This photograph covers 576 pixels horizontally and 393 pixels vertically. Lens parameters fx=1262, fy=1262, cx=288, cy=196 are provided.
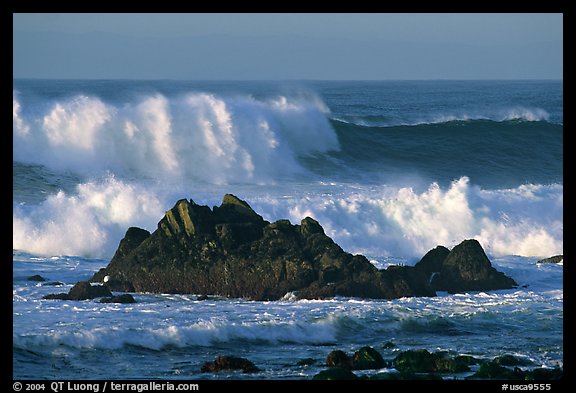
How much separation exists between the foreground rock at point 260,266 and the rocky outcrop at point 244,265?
2cm

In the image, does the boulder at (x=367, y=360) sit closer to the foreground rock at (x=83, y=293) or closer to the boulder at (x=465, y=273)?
the boulder at (x=465, y=273)

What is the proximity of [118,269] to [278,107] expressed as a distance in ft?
75.6

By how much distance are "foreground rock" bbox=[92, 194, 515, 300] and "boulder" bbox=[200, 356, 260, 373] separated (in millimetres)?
4493

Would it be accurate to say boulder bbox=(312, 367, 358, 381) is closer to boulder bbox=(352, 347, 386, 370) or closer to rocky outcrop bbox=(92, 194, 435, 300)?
boulder bbox=(352, 347, 386, 370)

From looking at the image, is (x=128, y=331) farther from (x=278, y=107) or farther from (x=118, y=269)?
(x=278, y=107)

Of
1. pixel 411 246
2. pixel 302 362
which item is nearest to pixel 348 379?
pixel 302 362

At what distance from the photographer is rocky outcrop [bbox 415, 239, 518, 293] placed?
23125 millimetres

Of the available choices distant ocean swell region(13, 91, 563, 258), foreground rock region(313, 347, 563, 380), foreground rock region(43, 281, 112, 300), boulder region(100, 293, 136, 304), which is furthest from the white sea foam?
foreground rock region(313, 347, 563, 380)

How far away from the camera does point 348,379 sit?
54.2 feet

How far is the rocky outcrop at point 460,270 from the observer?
23125 millimetres

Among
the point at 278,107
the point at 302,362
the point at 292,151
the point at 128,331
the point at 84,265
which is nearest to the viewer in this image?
the point at 302,362

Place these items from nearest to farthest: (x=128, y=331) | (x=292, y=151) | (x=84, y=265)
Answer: (x=128, y=331) < (x=84, y=265) < (x=292, y=151)

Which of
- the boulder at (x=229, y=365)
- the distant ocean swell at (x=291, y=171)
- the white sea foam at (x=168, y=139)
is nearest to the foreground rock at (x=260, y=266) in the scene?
the distant ocean swell at (x=291, y=171)

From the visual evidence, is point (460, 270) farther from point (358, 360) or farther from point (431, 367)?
point (358, 360)
